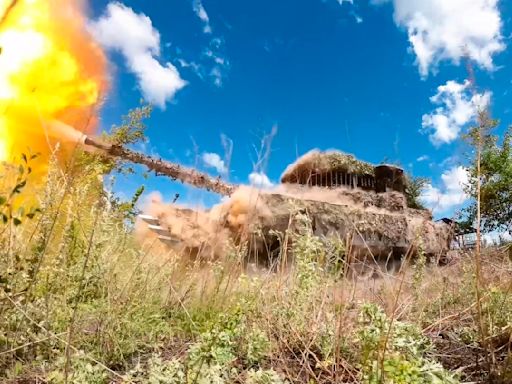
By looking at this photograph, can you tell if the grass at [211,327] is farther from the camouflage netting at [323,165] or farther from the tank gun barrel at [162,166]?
the camouflage netting at [323,165]

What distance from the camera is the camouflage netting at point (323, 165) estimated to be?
37.8ft

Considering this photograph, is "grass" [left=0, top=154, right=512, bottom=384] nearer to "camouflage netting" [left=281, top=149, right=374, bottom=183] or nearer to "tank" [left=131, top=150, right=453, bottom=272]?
"tank" [left=131, top=150, right=453, bottom=272]

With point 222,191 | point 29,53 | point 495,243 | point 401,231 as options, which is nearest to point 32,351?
point 495,243

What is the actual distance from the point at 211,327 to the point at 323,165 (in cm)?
942

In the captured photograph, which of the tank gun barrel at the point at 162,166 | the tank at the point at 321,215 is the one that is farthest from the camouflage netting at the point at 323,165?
the tank gun barrel at the point at 162,166

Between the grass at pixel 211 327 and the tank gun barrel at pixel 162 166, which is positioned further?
the tank gun barrel at pixel 162 166

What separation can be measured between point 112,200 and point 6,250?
1.28 metres

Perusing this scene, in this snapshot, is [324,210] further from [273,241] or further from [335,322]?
[335,322]

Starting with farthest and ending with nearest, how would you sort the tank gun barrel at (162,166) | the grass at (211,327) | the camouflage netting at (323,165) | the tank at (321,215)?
the camouflage netting at (323,165), the tank gun barrel at (162,166), the tank at (321,215), the grass at (211,327)

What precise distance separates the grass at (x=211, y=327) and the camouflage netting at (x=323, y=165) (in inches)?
299

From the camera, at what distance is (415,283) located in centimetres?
355

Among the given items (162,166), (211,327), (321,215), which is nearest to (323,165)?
(321,215)

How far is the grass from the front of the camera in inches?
82.2

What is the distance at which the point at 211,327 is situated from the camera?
2.37 meters
